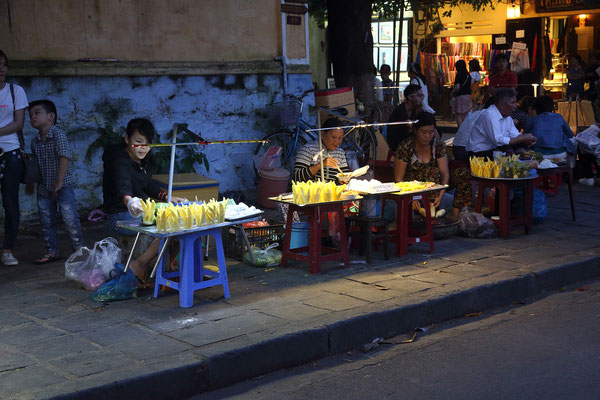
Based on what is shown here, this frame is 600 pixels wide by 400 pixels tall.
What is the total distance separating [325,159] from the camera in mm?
7828

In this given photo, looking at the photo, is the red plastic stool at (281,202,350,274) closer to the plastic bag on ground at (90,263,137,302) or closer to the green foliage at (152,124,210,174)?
the plastic bag on ground at (90,263,137,302)

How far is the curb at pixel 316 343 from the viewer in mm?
4324

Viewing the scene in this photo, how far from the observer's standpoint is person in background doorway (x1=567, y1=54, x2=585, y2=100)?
17.3 m

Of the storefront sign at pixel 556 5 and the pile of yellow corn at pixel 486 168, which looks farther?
the storefront sign at pixel 556 5

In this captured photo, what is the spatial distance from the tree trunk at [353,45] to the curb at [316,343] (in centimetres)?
745

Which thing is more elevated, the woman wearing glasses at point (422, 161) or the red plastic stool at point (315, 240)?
the woman wearing glasses at point (422, 161)

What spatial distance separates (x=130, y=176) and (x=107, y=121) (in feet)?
10.5

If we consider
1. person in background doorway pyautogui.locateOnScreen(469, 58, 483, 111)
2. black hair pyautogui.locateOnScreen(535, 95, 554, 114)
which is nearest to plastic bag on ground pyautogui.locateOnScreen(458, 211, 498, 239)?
black hair pyautogui.locateOnScreen(535, 95, 554, 114)

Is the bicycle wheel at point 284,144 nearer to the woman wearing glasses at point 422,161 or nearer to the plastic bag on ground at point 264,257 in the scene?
the woman wearing glasses at point 422,161

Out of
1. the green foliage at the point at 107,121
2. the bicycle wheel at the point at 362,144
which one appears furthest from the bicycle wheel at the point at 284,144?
the green foliage at the point at 107,121

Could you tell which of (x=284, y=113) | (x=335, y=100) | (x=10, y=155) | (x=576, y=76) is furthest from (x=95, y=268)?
(x=576, y=76)

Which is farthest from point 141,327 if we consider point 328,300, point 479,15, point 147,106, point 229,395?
point 479,15

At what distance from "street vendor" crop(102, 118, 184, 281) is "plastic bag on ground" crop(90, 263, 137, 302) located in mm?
284

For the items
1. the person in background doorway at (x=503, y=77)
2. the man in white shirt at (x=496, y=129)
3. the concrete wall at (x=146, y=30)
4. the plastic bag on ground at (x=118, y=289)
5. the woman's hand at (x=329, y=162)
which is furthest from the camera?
the person in background doorway at (x=503, y=77)
